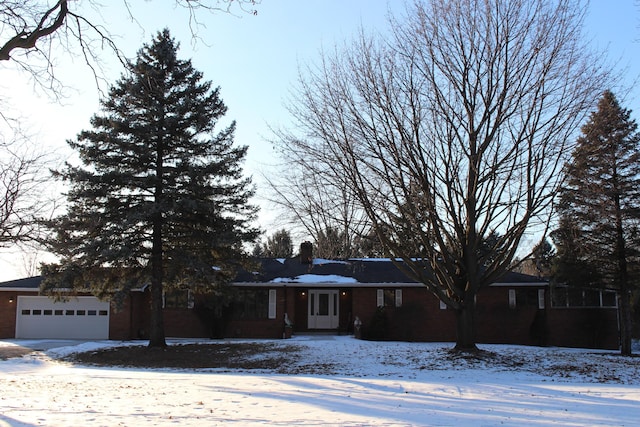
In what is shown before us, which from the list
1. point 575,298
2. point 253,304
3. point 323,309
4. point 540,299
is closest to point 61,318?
point 253,304

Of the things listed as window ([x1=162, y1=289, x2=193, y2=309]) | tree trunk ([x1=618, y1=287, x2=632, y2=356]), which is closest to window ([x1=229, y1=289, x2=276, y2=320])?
window ([x1=162, y1=289, x2=193, y2=309])

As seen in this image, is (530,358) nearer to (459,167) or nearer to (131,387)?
(459,167)

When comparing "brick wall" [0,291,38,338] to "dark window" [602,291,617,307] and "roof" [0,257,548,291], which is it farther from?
"dark window" [602,291,617,307]

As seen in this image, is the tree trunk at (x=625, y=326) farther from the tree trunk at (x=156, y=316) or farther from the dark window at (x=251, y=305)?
the tree trunk at (x=156, y=316)

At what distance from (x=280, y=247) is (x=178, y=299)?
2420 cm

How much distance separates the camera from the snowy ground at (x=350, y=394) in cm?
880

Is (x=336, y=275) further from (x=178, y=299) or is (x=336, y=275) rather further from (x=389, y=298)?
(x=178, y=299)

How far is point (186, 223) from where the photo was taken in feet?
72.2

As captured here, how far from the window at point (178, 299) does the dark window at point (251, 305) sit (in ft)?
6.55

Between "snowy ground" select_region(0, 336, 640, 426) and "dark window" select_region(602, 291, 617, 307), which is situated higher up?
"dark window" select_region(602, 291, 617, 307)

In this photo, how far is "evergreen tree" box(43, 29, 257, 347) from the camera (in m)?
20.7

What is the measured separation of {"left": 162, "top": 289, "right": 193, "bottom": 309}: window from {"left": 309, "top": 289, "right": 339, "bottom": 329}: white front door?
227 inches

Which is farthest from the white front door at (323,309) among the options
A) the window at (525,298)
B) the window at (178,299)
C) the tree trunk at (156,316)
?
the tree trunk at (156,316)

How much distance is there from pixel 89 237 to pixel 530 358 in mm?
15431
